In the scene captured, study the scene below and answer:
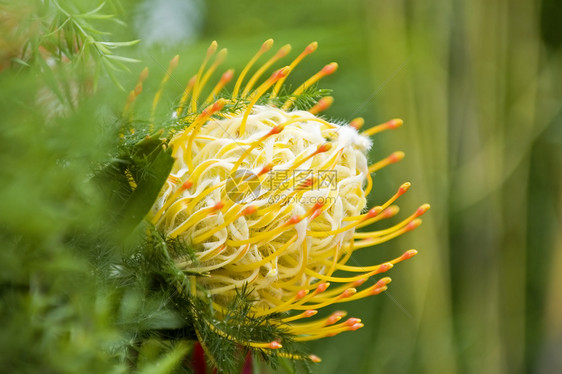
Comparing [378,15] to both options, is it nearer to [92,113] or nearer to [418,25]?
[418,25]

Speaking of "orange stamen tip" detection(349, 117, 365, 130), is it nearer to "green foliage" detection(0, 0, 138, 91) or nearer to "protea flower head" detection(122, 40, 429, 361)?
"protea flower head" detection(122, 40, 429, 361)

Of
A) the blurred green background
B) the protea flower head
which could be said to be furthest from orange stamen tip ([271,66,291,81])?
the blurred green background

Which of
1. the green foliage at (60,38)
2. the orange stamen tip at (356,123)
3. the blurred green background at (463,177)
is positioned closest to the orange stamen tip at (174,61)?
the green foliage at (60,38)

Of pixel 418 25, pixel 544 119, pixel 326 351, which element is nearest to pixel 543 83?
pixel 544 119

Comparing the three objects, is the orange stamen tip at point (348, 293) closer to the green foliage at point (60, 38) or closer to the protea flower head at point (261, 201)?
the protea flower head at point (261, 201)

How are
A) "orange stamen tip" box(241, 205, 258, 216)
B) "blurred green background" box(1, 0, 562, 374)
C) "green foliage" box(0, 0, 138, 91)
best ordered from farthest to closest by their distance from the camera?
"blurred green background" box(1, 0, 562, 374) < "orange stamen tip" box(241, 205, 258, 216) < "green foliage" box(0, 0, 138, 91)

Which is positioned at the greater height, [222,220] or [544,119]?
[222,220]
